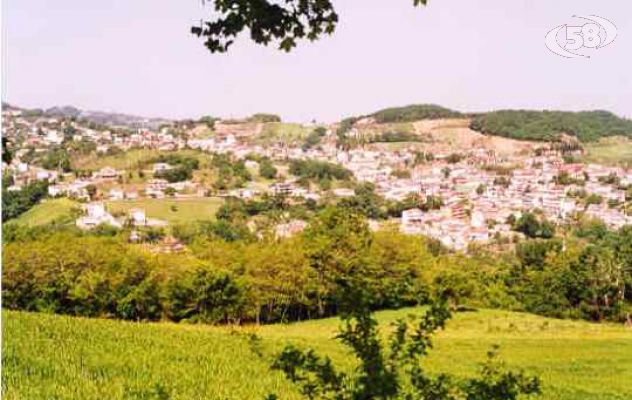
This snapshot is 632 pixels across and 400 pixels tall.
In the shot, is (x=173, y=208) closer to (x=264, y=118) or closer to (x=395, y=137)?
(x=395, y=137)

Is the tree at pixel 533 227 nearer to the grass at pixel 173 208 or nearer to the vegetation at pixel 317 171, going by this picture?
the grass at pixel 173 208

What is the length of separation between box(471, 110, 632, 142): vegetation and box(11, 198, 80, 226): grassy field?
74.7 m

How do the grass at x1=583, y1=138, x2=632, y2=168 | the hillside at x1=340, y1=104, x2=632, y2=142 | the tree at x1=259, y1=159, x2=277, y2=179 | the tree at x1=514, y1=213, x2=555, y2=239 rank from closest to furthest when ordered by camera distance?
the tree at x1=514, y1=213, x2=555, y2=239
the grass at x1=583, y1=138, x2=632, y2=168
the tree at x1=259, y1=159, x2=277, y2=179
the hillside at x1=340, y1=104, x2=632, y2=142

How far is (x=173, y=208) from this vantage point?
69.7 metres

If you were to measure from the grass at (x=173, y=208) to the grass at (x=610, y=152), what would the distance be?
2242 inches

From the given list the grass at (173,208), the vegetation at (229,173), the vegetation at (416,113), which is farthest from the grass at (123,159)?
the vegetation at (416,113)

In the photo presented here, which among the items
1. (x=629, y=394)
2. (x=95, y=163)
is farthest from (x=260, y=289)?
(x=95, y=163)

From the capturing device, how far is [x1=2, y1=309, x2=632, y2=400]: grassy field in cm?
548

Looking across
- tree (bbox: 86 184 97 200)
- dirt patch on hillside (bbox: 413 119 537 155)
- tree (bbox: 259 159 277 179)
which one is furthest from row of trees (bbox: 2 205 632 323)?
dirt patch on hillside (bbox: 413 119 537 155)

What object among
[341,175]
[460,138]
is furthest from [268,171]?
[460,138]

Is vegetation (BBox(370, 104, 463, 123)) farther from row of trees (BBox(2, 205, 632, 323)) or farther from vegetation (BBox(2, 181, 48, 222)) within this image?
row of trees (BBox(2, 205, 632, 323))

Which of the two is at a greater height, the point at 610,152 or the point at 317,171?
the point at 610,152

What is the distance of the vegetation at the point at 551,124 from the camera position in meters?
101

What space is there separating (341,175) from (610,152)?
40.2 metres
